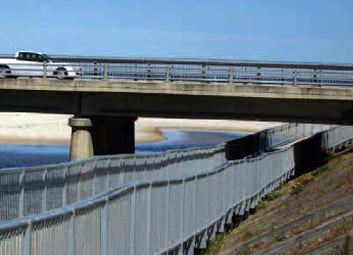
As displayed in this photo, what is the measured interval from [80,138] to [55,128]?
6263 centimetres

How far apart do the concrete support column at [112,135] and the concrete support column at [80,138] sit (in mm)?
695

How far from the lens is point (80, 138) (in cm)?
3806

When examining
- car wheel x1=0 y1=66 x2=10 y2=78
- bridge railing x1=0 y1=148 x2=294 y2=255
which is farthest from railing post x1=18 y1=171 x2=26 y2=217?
car wheel x1=0 y1=66 x2=10 y2=78

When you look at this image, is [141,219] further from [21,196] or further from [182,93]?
[182,93]

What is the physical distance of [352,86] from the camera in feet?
117

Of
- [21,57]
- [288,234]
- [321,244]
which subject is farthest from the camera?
[21,57]

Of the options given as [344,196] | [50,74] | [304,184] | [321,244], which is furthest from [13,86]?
[321,244]

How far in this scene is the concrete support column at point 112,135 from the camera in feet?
130

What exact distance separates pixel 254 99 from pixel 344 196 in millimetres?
18654

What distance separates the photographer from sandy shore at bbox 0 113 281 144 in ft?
290

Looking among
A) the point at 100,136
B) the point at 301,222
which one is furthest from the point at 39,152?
the point at 301,222

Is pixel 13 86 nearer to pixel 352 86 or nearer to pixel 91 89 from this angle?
pixel 91 89

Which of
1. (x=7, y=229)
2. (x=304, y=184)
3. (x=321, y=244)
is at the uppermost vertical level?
(x=7, y=229)

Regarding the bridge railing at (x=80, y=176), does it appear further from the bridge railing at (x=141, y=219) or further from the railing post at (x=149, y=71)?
the railing post at (x=149, y=71)
